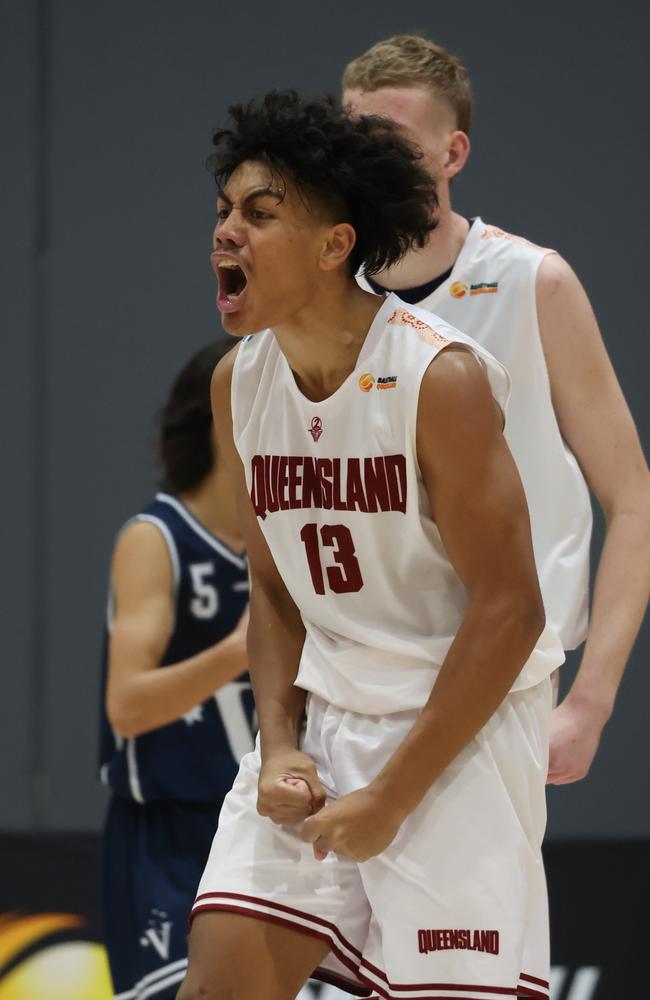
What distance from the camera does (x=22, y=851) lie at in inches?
201

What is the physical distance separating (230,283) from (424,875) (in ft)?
2.99

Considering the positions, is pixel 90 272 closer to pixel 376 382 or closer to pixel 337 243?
pixel 337 243

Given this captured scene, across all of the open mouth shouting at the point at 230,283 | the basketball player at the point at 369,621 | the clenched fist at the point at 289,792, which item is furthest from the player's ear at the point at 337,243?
the clenched fist at the point at 289,792

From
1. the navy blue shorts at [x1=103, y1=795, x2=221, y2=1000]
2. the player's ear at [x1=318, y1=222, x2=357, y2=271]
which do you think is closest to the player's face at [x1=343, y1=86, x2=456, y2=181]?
the player's ear at [x1=318, y1=222, x2=357, y2=271]

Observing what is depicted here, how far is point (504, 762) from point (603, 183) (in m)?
3.74

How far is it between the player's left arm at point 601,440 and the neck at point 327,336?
1.67 feet

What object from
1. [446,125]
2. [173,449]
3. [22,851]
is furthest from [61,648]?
[446,125]

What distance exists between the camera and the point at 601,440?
2754 millimetres

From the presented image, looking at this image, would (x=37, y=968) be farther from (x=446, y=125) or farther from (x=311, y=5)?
(x=311, y=5)

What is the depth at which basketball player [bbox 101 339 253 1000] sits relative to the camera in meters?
Result: 3.55

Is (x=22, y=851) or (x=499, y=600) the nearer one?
(x=499, y=600)

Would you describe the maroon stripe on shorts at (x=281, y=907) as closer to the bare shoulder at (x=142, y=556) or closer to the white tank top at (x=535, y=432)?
the white tank top at (x=535, y=432)

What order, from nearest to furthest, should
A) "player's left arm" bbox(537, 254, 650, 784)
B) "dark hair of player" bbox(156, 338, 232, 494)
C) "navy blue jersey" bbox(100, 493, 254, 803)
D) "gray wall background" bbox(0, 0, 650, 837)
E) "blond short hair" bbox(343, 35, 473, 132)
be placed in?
"player's left arm" bbox(537, 254, 650, 784), "blond short hair" bbox(343, 35, 473, 132), "navy blue jersey" bbox(100, 493, 254, 803), "dark hair of player" bbox(156, 338, 232, 494), "gray wall background" bbox(0, 0, 650, 837)

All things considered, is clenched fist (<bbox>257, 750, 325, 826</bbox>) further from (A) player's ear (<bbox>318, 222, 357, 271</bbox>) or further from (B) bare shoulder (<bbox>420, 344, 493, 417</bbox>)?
(A) player's ear (<bbox>318, 222, 357, 271</bbox>)
